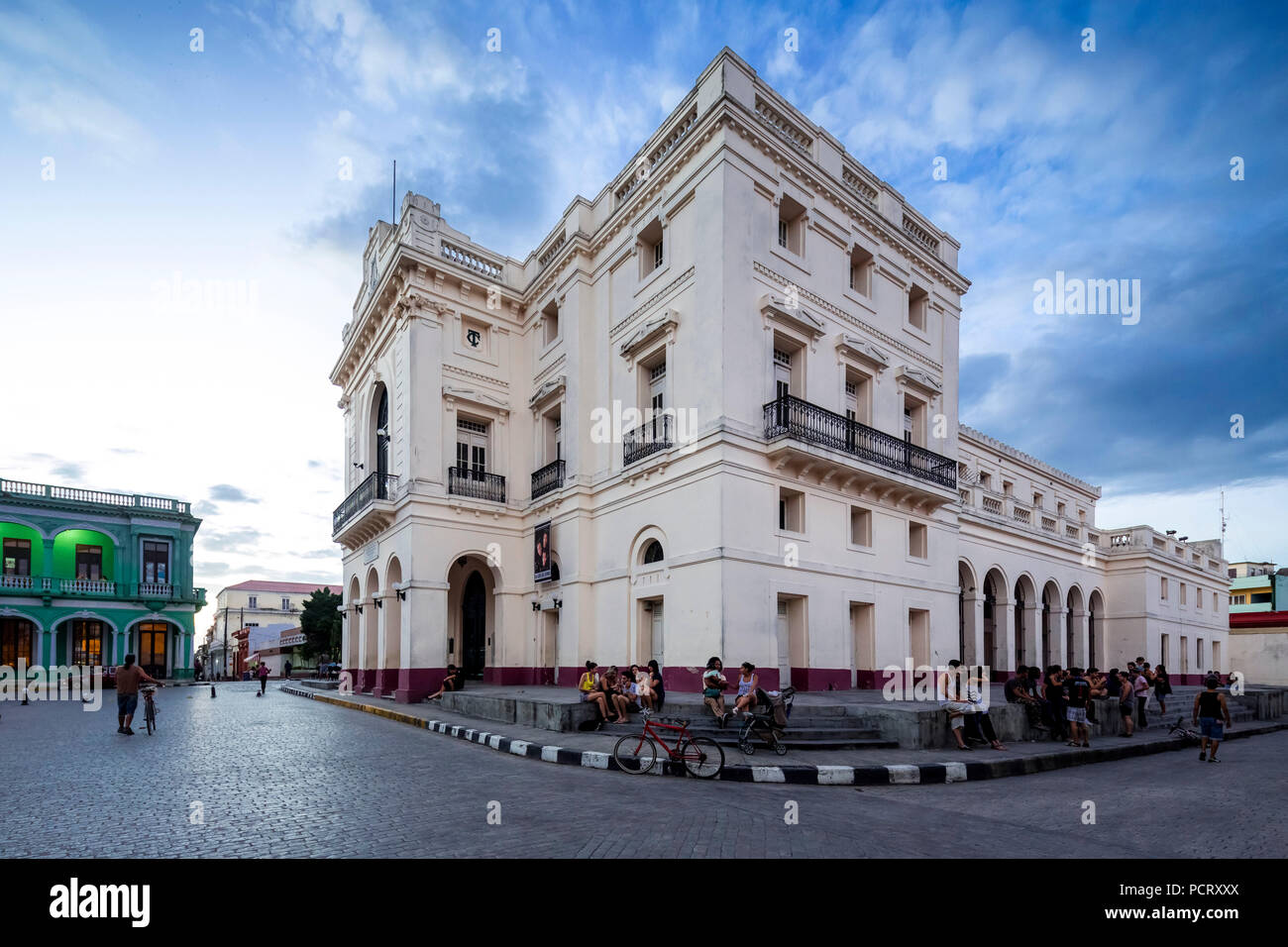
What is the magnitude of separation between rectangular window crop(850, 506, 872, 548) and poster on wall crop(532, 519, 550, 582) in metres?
8.34

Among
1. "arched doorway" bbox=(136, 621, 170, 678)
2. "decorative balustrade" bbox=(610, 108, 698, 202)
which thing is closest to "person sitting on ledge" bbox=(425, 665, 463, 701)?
"decorative balustrade" bbox=(610, 108, 698, 202)

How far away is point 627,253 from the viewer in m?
20.5

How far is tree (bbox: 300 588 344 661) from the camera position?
50281 millimetres

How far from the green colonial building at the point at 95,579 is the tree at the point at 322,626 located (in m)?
6.83

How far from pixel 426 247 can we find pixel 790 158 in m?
10.9

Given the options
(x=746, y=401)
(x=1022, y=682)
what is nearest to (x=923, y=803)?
(x=1022, y=682)

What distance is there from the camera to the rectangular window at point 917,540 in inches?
843

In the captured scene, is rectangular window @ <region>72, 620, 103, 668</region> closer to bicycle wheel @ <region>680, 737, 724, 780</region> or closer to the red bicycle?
the red bicycle

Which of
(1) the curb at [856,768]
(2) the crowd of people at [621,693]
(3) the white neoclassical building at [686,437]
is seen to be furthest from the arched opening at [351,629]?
(2) the crowd of people at [621,693]

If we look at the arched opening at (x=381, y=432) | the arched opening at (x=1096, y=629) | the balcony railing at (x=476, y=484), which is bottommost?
the arched opening at (x=1096, y=629)

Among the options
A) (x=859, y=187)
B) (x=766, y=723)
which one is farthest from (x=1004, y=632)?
(x=766, y=723)

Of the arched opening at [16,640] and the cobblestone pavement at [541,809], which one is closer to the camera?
the cobblestone pavement at [541,809]

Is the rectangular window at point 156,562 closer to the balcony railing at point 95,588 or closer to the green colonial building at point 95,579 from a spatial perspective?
the green colonial building at point 95,579
